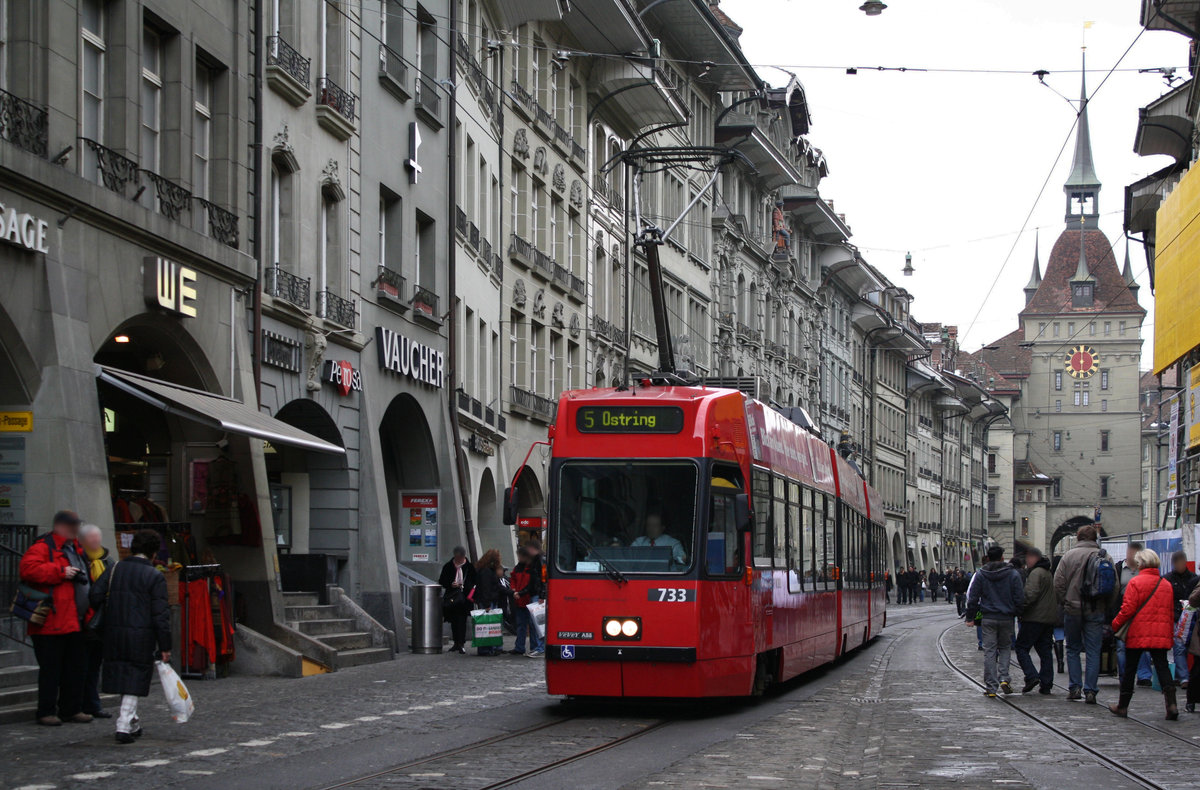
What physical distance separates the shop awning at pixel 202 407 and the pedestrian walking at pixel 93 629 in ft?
9.45

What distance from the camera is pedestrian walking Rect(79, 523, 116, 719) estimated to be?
13320 mm

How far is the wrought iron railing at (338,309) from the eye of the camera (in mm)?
23719

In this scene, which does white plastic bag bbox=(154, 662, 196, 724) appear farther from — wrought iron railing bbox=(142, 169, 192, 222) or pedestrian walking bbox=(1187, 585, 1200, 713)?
pedestrian walking bbox=(1187, 585, 1200, 713)

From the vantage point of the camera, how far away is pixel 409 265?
2778 centimetres

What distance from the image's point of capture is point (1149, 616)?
52.3 ft

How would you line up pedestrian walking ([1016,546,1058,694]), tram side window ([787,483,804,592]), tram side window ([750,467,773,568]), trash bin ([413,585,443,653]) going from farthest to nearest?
trash bin ([413,585,443,653]), tram side window ([787,483,804,592]), pedestrian walking ([1016,546,1058,694]), tram side window ([750,467,773,568])

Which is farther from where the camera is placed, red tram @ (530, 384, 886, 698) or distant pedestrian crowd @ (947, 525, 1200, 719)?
distant pedestrian crowd @ (947, 525, 1200, 719)

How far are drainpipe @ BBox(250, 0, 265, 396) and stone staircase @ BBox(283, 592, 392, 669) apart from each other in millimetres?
2777

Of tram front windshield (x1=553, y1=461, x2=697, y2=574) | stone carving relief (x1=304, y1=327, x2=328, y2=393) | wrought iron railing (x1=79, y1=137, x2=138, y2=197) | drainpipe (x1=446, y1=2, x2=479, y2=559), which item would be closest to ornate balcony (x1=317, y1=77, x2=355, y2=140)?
stone carving relief (x1=304, y1=327, x2=328, y2=393)

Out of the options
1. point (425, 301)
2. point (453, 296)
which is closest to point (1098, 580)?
point (425, 301)

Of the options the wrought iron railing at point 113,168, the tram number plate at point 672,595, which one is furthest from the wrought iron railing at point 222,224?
the tram number plate at point 672,595

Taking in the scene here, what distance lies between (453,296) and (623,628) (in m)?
15.5

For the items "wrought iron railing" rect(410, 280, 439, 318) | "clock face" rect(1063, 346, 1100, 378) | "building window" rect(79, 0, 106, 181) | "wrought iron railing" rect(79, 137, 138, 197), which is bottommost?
"wrought iron railing" rect(410, 280, 439, 318)

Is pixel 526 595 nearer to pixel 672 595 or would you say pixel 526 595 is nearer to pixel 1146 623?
pixel 672 595
